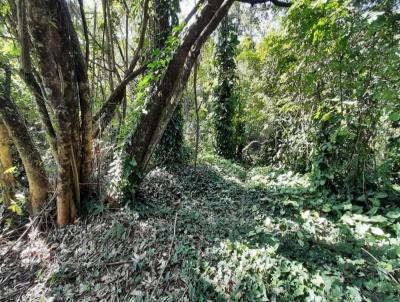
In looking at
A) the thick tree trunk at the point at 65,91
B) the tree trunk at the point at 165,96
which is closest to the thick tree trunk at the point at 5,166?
the thick tree trunk at the point at 65,91

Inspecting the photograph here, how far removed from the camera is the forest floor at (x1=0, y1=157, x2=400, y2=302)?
1.83 m

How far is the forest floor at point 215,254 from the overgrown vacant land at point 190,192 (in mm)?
14

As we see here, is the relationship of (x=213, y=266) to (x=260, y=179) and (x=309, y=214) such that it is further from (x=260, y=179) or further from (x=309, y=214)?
(x=260, y=179)

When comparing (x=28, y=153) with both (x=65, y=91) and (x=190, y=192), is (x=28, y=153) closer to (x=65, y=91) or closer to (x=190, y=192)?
(x=65, y=91)

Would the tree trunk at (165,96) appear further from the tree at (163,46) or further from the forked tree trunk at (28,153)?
the tree at (163,46)

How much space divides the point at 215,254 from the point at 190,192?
163 cm

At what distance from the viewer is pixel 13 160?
3719 mm

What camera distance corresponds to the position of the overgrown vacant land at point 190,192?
201cm

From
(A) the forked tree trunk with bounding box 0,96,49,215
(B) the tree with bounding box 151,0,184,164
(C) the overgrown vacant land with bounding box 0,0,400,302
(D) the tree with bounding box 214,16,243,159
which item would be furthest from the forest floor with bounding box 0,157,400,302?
(D) the tree with bounding box 214,16,243,159

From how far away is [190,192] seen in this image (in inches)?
150

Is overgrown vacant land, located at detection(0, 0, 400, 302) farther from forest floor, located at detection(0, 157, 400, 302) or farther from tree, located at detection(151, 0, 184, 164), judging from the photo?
tree, located at detection(151, 0, 184, 164)

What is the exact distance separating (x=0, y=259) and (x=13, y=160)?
Result: 163cm

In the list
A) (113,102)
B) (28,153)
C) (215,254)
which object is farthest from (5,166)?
(215,254)

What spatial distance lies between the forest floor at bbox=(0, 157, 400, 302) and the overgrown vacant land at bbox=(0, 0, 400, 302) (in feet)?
0.05
